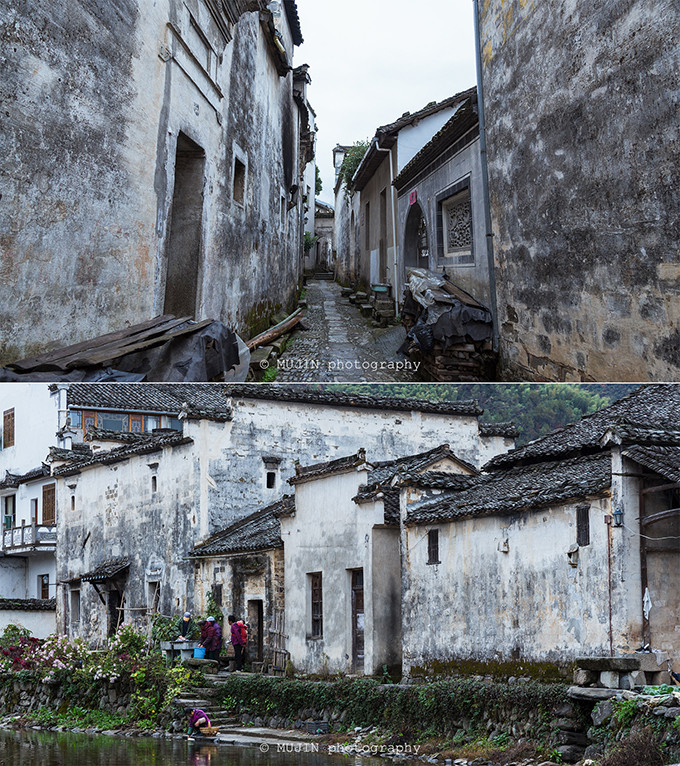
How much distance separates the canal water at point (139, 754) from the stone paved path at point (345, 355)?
5382mm

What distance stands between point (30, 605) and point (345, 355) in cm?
1391

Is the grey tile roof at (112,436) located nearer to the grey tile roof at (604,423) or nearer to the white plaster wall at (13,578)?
the white plaster wall at (13,578)

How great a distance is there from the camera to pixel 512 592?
11.9 metres

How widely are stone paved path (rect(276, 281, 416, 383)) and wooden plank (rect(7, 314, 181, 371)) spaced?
3138mm

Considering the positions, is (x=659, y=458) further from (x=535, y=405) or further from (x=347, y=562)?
(x=535, y=405)

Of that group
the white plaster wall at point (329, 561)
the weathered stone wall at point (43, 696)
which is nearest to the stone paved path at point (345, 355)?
the white plaster wall at point (329, 561)

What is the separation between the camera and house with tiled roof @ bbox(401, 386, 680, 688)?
10.3 meters

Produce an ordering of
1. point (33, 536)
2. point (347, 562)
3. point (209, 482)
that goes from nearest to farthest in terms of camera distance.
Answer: point (347, 562), point (209, 482), point (33, 536)

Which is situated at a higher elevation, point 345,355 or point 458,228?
point 458,228

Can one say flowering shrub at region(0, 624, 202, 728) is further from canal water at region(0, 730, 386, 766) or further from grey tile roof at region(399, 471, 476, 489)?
grey tile roof at region(399, 471, 476, 489)

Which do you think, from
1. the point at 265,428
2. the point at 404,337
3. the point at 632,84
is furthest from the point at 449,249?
the point at 632,84

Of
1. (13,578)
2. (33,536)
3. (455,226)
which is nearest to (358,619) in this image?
(455,226)

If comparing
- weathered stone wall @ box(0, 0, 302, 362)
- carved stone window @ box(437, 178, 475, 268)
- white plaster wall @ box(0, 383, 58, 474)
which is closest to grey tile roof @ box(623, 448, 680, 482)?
weathered stone wall @ box(0, 0, 302, 362)

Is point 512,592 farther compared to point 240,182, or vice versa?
point 240,182
